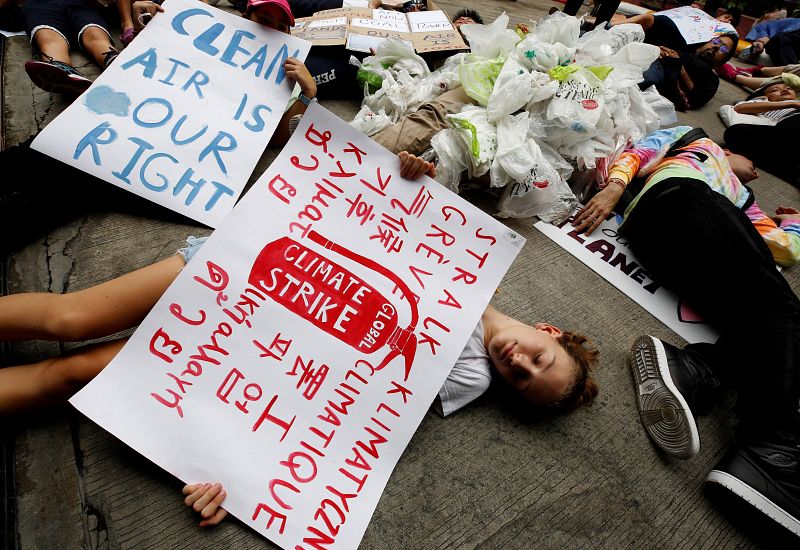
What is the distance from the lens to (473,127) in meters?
1.37

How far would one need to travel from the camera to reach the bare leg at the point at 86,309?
0.82 meters

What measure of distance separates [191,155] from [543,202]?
117 cm

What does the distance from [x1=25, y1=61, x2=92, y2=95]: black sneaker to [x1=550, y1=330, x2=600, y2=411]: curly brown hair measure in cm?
159

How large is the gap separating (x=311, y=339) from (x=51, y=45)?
188 cm

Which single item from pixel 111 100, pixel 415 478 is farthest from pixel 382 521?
pixel 111 100

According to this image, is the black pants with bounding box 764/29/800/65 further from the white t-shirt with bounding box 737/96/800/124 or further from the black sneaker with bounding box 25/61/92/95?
the black sneaker with bounding box 25/61/92/95

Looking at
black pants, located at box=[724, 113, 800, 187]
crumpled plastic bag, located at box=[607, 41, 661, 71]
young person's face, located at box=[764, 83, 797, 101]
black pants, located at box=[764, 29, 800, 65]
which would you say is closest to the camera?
crumpled plastic bag, located at box=[607, 41, 661, 71]

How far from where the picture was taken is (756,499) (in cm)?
95

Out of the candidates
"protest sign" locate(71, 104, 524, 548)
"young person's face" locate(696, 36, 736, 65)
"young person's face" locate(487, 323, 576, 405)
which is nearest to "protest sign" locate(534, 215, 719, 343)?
"young person's face" locate(487, 323, 576, 405)

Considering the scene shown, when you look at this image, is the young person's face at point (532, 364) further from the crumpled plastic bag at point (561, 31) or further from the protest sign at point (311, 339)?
the crumpled plastic bag at point (561, 31)

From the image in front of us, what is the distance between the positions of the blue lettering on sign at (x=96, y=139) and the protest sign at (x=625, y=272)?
141 cm

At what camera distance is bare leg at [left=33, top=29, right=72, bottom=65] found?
5.56 feet

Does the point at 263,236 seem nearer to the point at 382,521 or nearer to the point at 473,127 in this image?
the point at 382,521

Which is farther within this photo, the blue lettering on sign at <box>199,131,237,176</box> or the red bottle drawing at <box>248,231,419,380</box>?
the blue lettering on sign at <box>199,131,237,176</box>
